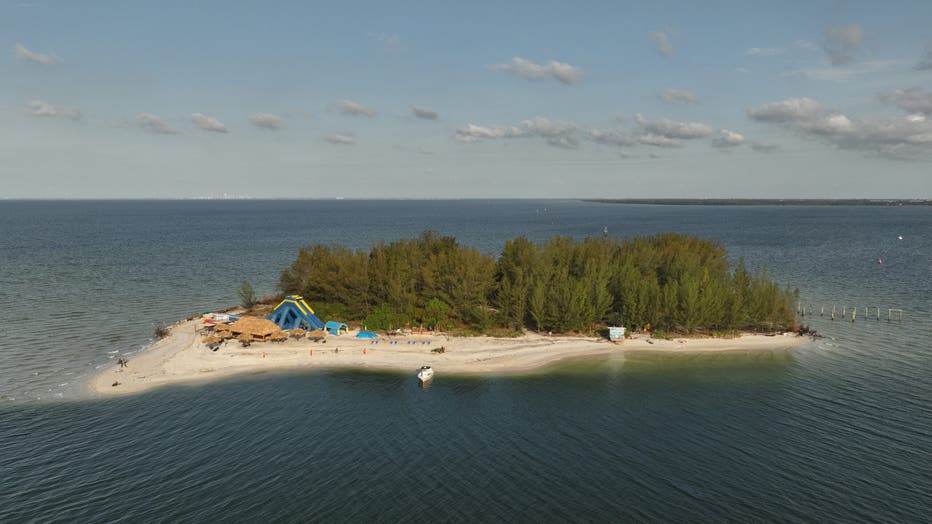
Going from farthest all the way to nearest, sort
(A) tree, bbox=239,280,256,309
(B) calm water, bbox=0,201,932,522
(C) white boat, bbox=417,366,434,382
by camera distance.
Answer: (A) tree, bbox=239,280,256,309 → (C) white boat, bbox=417,366,434,382 → (B) calm water, bbox=0,201,932,522

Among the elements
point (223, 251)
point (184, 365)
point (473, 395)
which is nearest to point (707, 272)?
→ point (473, 395)

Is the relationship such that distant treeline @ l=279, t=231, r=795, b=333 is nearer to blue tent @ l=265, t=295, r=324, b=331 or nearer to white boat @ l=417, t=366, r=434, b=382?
blue tent @ l=265, t=295, r=324, b=331

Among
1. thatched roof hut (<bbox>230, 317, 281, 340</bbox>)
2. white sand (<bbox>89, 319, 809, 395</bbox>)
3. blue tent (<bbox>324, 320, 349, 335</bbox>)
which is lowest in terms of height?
white sand (<bbox>89, 319, 809, 395</bbox>)

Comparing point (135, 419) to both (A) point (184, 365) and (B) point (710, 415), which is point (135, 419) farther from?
(B) point (710, 415)

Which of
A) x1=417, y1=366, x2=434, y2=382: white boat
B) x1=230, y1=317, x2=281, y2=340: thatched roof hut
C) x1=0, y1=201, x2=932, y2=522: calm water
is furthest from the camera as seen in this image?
x1=230, y1=317, x2=281, y2=340: thatched roof hut

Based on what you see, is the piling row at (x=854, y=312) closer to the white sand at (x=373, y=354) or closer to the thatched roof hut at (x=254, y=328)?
the white sand at (x=373, y=354)

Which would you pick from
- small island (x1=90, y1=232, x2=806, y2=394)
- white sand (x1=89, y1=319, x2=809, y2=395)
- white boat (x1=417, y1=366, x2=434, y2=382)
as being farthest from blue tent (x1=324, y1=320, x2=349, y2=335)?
white boat (x1=417, y1=366, x2=434, y2=382)
